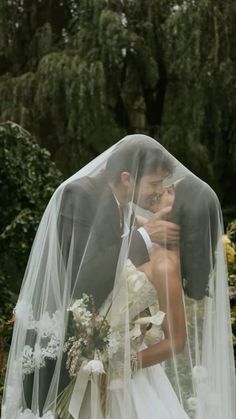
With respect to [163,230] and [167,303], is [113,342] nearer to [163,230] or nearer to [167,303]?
[167,303]

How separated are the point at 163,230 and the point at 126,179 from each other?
17cm

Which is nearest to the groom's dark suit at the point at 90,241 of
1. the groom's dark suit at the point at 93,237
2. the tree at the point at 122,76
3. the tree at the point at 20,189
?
the groom's dark suit at the point at 93,237

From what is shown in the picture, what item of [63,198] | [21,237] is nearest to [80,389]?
[63,198]

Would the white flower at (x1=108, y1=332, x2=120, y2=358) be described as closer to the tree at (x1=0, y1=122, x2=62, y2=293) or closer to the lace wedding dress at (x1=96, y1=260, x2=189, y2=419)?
the lace wedding dress at (x1=96, y1=260, x2=189, y2=419)

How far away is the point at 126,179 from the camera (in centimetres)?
189

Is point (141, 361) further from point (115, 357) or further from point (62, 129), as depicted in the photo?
point (62, 129)

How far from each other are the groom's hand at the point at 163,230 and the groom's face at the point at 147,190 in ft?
0.13

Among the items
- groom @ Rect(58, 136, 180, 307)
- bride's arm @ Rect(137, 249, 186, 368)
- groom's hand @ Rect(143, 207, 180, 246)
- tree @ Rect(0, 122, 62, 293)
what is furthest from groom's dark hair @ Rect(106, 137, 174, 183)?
tree @ Rect(0, 122, 62, 293)

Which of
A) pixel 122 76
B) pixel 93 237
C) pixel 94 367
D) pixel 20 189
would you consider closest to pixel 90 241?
pixel 93 237

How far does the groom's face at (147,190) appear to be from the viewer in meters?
1.88

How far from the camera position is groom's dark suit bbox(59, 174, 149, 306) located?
1.84 metres

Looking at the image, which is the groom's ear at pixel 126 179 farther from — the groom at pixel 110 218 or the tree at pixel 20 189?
the tree at pixel 20 189

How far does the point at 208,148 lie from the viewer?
7.78m

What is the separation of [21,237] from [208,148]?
117 inches
